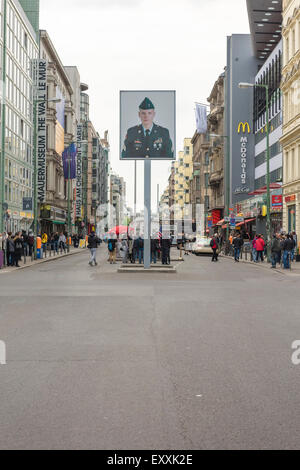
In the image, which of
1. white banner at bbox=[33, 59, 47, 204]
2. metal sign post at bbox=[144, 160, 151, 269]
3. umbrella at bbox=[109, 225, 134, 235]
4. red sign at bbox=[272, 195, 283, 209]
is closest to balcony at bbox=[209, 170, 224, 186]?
white banner at bbox=[33, 59, 47, 204]

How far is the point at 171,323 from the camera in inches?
423

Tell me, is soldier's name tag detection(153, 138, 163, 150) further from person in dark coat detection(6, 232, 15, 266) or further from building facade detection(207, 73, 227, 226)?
building facade detection(207, 73, 227, 226)

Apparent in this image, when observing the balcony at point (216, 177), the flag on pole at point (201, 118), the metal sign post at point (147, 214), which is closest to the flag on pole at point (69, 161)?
the flag on pole at point (201, 118)

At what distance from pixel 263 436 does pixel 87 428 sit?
4.16 feet

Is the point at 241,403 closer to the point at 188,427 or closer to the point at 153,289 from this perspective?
the point at 188,427

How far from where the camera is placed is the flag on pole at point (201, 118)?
3199 inches

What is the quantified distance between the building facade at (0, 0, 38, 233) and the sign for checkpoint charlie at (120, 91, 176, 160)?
19.9 meters

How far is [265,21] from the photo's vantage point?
5594 cm

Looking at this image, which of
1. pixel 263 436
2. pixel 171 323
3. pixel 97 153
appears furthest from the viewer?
pixel 97 153

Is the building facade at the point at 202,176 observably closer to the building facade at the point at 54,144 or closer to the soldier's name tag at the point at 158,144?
the building facade at the point at 54,144

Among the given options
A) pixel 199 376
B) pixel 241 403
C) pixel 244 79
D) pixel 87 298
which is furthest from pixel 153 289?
pixel 244 79

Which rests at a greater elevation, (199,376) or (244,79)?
(244,79)

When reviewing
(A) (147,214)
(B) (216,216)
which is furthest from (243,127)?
(A) (147,214)

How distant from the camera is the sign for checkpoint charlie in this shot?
84.0 ft
